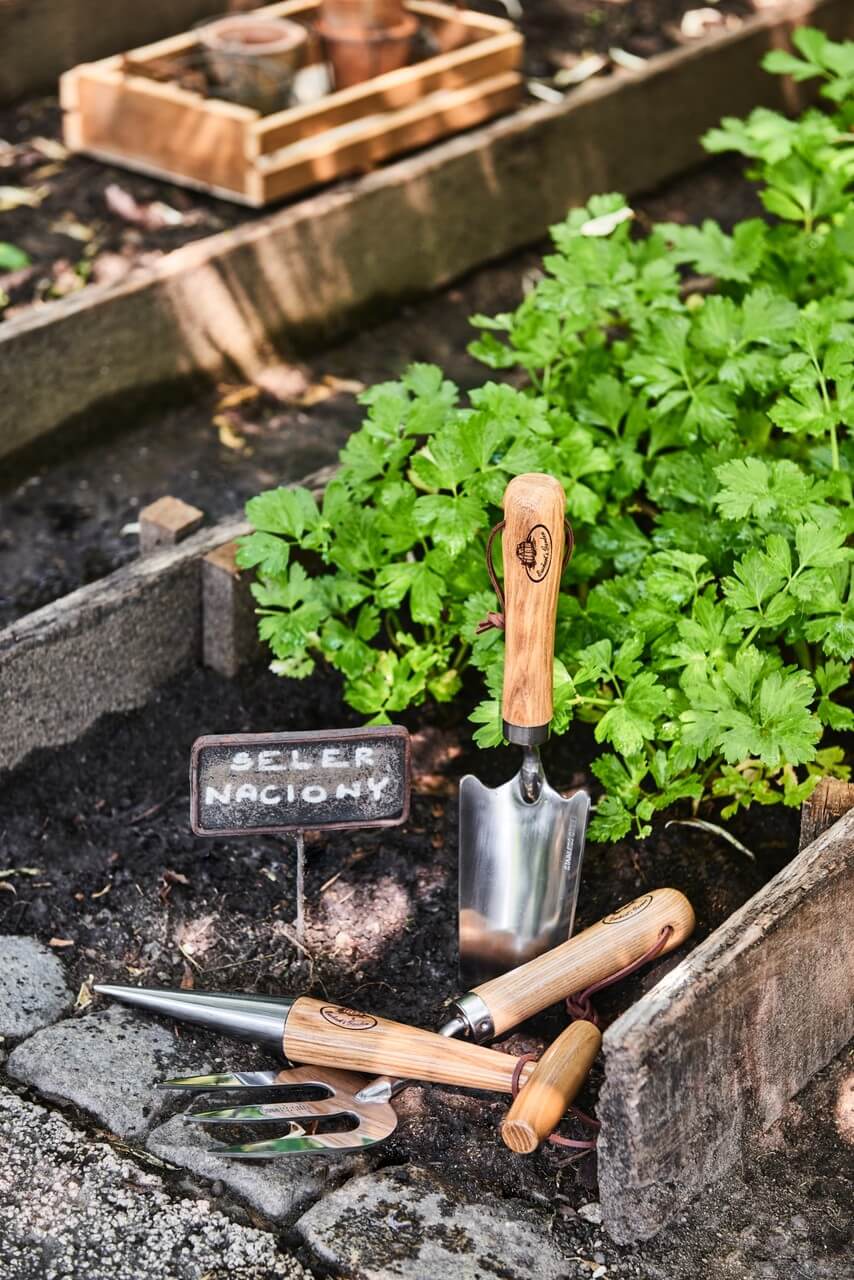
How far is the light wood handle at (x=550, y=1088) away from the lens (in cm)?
253

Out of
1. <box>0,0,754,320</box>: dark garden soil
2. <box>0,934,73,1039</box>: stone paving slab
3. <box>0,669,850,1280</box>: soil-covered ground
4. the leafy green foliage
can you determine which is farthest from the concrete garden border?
<box>0,934,73,1039</box>: stone paving slab

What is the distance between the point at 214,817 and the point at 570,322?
4.91 ft

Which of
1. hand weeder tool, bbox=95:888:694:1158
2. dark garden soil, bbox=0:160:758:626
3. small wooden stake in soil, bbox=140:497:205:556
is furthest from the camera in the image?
dark garden soil, bbox=0:160:758:626

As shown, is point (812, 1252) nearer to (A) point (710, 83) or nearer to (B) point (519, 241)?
(B) point (519, 241)

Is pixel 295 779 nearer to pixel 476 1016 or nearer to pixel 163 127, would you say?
pixel 476 1016

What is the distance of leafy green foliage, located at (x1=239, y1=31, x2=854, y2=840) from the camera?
3018 mm

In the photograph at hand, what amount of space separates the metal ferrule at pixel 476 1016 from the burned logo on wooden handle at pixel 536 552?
2.48ft

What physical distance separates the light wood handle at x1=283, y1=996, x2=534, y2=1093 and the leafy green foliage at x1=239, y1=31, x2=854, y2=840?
59 cm

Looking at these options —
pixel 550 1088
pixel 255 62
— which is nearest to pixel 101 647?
pixel 550 1088

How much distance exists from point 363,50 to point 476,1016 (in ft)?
13.9

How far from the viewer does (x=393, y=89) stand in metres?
5.78

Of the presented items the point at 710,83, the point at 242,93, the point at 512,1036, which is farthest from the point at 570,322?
the point at 710,83

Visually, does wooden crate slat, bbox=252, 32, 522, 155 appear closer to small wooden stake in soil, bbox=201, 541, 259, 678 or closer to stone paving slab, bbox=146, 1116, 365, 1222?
small wooden stake in soil, bbox=201, 541, 259, 678

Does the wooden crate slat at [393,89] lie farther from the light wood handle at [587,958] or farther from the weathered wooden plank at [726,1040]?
the weathered wooden plank at [726,1040]
